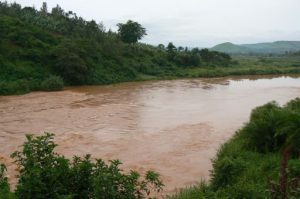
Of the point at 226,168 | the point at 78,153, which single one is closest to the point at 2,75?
the point at 78,153

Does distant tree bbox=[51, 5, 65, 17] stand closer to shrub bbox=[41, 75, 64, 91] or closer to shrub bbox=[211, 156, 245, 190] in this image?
shrub bbox=[41, 75, 64, 91]

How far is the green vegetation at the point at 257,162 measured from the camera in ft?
21.0

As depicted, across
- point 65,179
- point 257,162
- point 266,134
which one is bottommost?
point 257,162

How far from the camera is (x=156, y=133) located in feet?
52.9

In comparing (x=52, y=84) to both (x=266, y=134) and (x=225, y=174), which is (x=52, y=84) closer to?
(x=266, y=134)

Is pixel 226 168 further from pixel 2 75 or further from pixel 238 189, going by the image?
pixel 2 75

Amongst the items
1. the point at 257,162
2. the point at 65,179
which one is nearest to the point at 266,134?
the point at 257,162

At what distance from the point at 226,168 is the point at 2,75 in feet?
91.4

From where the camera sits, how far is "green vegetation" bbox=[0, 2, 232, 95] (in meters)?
33.7

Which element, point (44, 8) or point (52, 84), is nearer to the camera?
point (52, 84)

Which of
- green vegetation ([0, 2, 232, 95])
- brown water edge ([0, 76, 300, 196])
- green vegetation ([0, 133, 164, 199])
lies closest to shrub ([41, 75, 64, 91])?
green vegetation ([0, 2, 232, 95])

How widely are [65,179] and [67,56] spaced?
1244 inches

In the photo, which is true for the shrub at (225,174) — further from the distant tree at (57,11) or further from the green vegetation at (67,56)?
the distant tree at (57,11)

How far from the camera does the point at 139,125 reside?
17781mm
